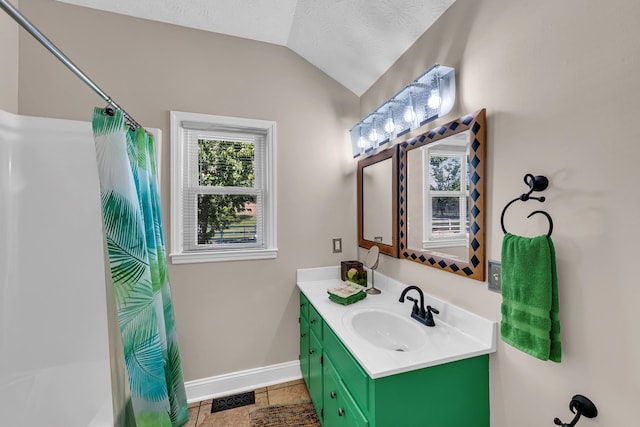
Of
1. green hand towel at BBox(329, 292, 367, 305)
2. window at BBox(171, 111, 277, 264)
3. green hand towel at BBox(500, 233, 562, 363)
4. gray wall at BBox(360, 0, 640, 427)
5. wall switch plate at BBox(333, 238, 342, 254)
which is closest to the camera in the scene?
gray wall at BBox(360, 0, 640, 427)

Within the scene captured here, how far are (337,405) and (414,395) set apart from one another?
0.44 metres

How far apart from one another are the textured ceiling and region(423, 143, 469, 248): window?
0.74 metres

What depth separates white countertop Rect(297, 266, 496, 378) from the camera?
0.99 m

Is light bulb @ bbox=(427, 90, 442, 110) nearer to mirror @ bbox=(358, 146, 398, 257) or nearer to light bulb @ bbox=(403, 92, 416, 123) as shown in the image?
light bulb @ bbox=(403, 92, 416, 123)

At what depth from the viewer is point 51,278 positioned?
1.40m

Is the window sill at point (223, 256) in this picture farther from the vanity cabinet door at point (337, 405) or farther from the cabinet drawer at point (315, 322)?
the vanity cabinet door at point (337, 405)

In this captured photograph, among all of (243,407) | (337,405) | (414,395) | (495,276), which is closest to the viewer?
(414,395)

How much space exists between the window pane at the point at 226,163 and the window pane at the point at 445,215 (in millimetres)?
1389

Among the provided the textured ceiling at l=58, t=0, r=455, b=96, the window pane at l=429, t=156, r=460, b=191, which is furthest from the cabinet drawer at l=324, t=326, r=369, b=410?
the textured ceiling at l=58, t=0, r=455, b=96

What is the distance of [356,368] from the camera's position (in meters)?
1.07

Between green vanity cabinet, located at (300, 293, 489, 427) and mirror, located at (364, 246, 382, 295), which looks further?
mirror, located at (364, 246, 382, 295)

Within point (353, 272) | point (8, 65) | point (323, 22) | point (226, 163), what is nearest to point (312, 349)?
point (353, 272)

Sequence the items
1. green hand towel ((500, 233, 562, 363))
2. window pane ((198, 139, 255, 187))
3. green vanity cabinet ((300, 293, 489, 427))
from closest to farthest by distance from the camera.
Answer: green hand towel ((500, 233, 562, 363)) < green vanity cabinet ((300, 293, 489, 427)) < window pane ((198, 139, 255, 187))

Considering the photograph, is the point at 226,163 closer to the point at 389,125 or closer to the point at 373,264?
the point at 389,125
